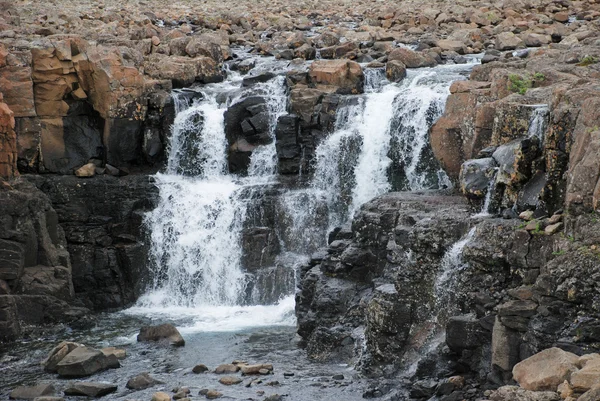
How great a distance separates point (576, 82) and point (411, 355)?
6962 mm

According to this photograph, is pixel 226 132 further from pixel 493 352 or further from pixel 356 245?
pixel 493 352

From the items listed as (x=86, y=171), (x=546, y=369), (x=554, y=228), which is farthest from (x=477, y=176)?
(x=86, y=171)

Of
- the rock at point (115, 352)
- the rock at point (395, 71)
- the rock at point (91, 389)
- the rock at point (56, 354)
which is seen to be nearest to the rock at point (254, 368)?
the rock at point (91, 389)

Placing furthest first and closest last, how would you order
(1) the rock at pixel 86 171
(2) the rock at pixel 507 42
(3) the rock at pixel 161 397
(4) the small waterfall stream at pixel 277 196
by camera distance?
(2) the rock at pixel 507 42 < (1) the rock at pixel 86 171 < (4) the small waterfall stream at pixel 277 196 < (3) the rock at pixel 161 397

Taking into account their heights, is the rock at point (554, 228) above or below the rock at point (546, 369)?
above

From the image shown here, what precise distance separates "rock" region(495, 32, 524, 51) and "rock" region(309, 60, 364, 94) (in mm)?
6243

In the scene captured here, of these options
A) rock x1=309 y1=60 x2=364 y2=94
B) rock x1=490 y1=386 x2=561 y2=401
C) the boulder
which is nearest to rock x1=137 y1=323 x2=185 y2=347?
the boulder

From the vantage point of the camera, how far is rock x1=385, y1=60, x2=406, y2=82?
30453 mm

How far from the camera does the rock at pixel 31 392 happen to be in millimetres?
18016

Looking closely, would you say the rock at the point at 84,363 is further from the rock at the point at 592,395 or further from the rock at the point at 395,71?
the rock at the point at 395,71

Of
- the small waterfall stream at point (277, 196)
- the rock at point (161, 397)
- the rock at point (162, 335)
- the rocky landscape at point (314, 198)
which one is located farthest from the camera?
the small waterfall stream at point (277, 196)

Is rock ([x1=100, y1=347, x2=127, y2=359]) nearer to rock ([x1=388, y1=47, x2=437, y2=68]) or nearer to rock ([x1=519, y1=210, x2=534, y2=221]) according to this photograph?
rock ([x1=519, y1=210, x2=534, y2=221])

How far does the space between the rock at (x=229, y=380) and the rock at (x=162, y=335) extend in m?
3.12

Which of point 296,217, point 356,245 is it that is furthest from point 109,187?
point 356,245
